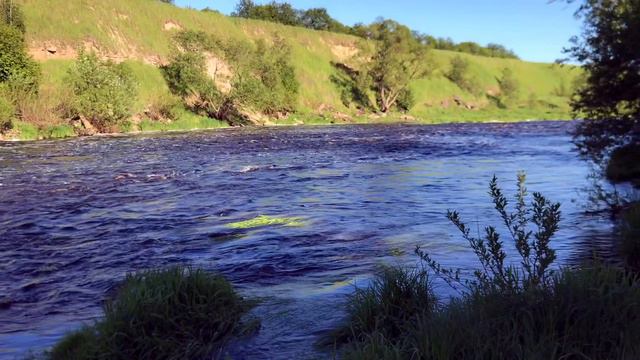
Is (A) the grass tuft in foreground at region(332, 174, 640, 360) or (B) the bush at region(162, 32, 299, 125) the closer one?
(A) the grass tuft in foreground at region(332, 174, 640, 360)

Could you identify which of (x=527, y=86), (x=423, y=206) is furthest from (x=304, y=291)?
(x=527, y=86)

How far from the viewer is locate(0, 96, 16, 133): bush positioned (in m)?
35.0

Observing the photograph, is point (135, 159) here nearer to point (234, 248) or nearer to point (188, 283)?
point (234, 248)

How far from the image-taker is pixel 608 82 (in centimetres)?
1350

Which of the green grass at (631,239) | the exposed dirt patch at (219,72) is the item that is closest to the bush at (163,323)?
the green grass at (631,239)

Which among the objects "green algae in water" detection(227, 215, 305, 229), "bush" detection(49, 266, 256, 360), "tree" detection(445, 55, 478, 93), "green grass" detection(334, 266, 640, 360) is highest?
"tree" detection(445, 55, 478, 93)

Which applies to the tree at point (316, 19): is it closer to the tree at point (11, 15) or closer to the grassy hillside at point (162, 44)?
the grassy hillside at point (162, 44)

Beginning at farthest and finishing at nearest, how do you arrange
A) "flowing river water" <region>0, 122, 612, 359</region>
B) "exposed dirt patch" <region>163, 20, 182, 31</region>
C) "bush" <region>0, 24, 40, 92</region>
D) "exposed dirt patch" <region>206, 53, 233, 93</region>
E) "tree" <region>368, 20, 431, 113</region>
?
"tree" <region>368, 20, 431, 113</region> → "exposed dirt patch" <region>163, 20, 182, 31</region> → "exposed dirt patch" <region>206, 53, 233, 93</region> → "bush" <region>0, 24, 40, 92</region> → "flowing river water" <region>0, 122, 612, 359</region>

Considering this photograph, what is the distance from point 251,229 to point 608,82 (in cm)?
938

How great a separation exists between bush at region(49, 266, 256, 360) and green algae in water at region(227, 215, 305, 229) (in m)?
5.89

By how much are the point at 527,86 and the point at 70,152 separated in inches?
4986

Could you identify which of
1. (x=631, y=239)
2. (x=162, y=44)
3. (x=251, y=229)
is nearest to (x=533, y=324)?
(x=631, y=239)

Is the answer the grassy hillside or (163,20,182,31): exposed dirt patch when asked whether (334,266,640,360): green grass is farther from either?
(163,20,182,31): exposed dirt patch

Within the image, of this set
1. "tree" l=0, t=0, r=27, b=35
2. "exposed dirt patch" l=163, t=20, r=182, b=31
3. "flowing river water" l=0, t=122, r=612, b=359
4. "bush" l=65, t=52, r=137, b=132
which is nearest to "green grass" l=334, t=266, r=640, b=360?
"flowing river water" l=0, t=122, r=612, b=359
